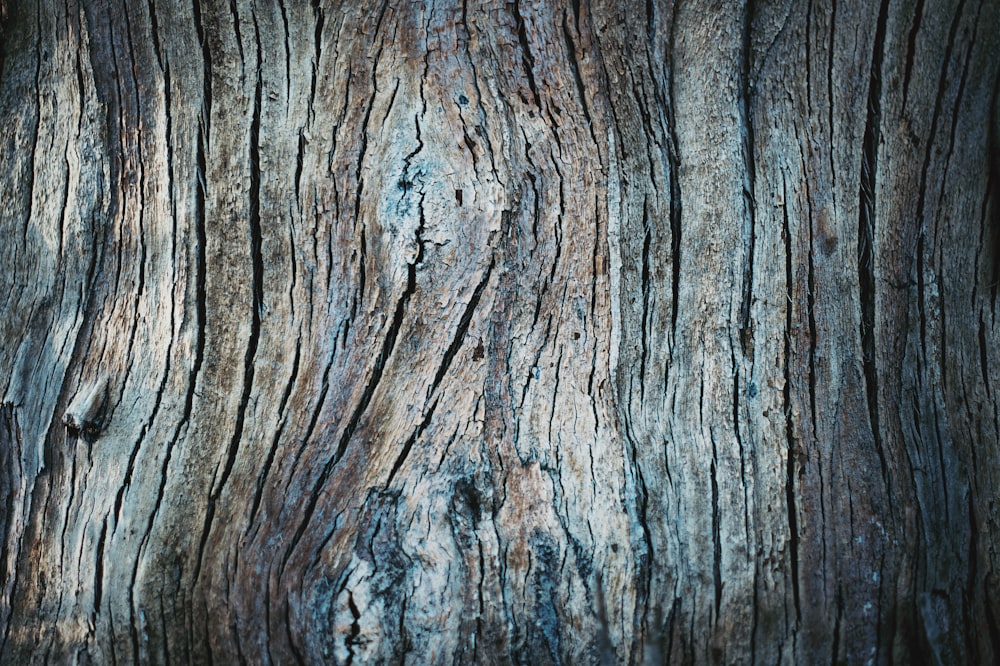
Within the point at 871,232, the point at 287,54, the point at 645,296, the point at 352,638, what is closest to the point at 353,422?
the point at 352,638

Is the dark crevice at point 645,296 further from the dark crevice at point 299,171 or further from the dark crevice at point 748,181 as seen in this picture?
the dark crevice at point 299,171

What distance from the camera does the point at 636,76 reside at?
1567 mm

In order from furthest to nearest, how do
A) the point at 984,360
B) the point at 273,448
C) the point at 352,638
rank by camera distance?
1. the point at 984,360
2. the point at 273,448
3. the point at 352,638

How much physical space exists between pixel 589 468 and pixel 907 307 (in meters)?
0.89

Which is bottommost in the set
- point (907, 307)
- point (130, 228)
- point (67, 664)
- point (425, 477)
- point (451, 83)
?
point (67, 664)

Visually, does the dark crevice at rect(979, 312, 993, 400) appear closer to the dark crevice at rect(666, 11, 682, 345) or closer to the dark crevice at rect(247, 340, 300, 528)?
the dark crevice at rect(666, 11, 682, 345)

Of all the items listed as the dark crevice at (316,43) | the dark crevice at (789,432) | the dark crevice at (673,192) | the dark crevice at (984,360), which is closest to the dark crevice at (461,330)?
the dark crevice at (673,192)

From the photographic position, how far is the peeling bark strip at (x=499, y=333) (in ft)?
5.03

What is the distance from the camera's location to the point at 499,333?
5.13 feet

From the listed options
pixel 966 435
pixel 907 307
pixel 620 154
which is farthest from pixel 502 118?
pixel 966 435

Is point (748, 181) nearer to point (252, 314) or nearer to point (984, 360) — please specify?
point (984, 360)

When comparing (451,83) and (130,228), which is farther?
(130,228)

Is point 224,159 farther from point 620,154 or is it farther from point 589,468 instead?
point 589,468

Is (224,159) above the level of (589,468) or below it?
above
